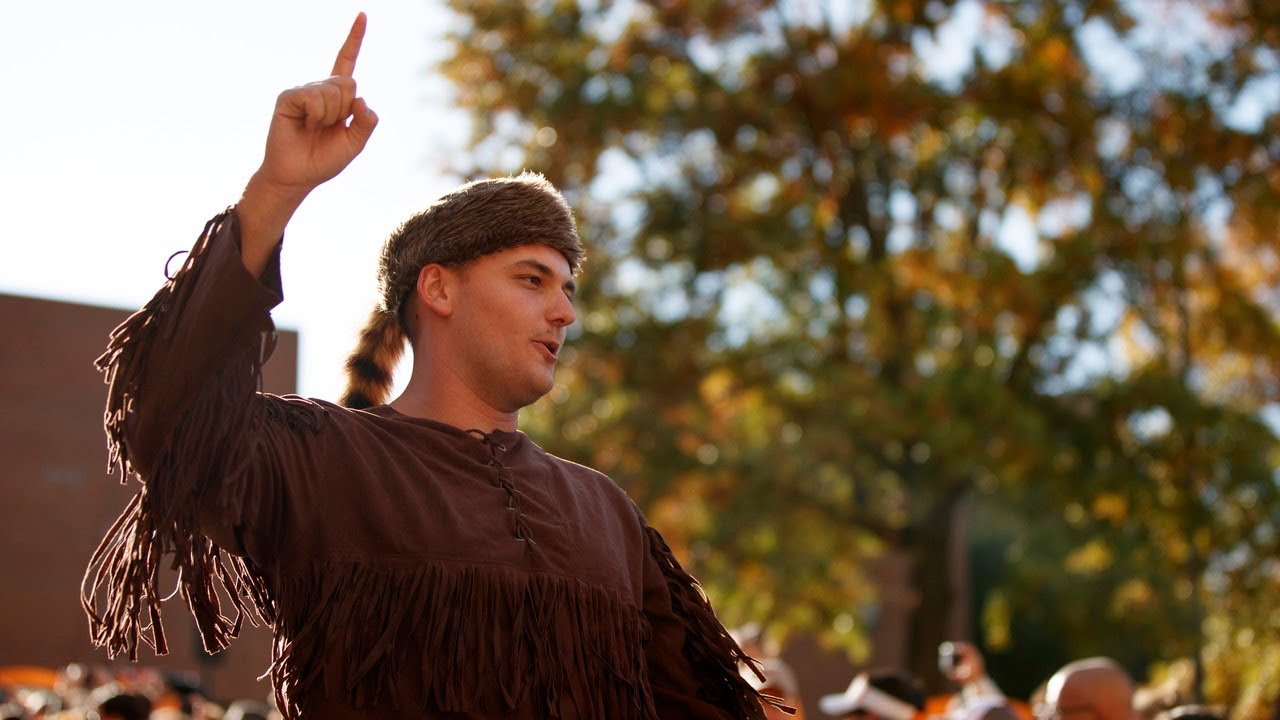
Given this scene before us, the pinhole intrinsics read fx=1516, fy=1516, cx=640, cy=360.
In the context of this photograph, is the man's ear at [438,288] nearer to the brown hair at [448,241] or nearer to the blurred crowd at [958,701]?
the brown hair at [448,241]

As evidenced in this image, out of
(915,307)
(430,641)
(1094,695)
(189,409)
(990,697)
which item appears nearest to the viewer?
(189,409)

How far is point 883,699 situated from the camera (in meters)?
7.17

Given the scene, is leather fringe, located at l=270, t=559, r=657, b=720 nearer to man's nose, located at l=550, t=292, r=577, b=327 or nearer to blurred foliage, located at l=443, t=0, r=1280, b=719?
man's nose, located at l=550, t=292, r=577, b=327

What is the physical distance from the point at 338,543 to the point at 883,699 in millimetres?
5255

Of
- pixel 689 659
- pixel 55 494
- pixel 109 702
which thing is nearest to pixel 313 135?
pixel 689 659

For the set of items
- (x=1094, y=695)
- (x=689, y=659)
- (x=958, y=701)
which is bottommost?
(x=958, y=701)

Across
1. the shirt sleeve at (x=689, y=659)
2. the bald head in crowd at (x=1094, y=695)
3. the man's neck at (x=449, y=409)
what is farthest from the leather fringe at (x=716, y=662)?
the bald head in crowd at (x=1094, y=695)

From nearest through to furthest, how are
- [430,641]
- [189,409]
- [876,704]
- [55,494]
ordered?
[189,409], [430,641], [876,704], [55,494]

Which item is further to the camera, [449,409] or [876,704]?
[876,704]

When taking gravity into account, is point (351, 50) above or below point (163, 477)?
above

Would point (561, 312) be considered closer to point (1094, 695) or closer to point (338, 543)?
point (338, 543)

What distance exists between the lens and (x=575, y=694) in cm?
242

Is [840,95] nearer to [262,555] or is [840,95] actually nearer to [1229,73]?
[1229,73]

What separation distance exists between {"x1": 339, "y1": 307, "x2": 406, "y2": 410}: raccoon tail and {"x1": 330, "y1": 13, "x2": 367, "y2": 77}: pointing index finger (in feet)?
1.90
